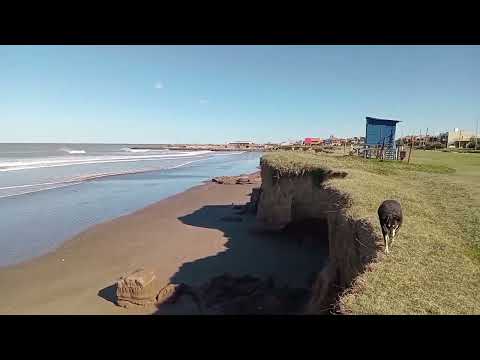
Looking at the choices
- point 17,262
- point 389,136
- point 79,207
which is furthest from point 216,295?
point 389,136

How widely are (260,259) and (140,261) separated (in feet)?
14.3

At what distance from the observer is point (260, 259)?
37.6 feet

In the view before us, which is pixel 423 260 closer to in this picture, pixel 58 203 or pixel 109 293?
pixel 109 293

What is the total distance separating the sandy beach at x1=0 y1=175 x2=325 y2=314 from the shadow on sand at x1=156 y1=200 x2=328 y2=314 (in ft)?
0.10

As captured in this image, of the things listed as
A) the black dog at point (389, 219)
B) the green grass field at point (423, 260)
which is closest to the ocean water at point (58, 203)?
the green grass field at point (423, 260)

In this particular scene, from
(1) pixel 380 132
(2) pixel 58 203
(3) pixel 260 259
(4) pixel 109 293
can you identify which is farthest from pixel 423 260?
(1) pixel 380 132

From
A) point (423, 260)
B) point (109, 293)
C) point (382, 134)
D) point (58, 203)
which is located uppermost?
point (382, 134)

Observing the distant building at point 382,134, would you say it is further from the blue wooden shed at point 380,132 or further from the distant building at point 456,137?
the distant building at point 456,137

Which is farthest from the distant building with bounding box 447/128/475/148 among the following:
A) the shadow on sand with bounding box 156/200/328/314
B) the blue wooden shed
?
the shadow on sand with bounding box 156/200/328/314
